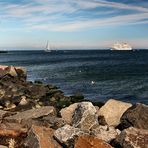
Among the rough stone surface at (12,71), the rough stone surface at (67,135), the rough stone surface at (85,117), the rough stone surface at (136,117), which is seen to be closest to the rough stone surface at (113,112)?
the rough stone surface at (136,117)

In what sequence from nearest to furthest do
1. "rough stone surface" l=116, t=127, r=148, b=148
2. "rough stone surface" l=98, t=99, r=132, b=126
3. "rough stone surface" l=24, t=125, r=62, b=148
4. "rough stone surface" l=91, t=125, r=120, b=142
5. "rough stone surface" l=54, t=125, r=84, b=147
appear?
"rough stone surface" l=116, t=127, r=148, b=148 → "rough stone surface" l=24, t=125, r=62, b=148 → "rough stone surface" l=54, t=125, r=84, b=147 → "rough stone surface" l=91, t=125, r=120, b=142 → "rough stone surface" l=98, t=99, r=132, b=126

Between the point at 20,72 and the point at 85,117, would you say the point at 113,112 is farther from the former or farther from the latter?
the point at 20,72

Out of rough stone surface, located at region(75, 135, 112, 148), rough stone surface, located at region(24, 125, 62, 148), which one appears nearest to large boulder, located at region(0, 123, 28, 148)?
rough stone surface, located at region(24, 125, 62, 148)

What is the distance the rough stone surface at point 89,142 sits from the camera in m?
13.2

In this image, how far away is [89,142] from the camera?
13242 mm

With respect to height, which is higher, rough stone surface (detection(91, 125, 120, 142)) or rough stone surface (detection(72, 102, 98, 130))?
rough stone surface (detection(72, 102, 98, 130))

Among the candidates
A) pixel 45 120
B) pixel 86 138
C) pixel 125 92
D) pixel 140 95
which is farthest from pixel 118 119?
pixel 125 92

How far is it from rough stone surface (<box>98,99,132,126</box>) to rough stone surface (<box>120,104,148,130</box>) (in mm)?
1077

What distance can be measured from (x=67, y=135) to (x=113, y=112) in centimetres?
403

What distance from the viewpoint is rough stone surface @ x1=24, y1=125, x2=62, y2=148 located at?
1363 cm

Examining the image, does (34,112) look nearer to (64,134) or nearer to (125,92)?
(64,134)

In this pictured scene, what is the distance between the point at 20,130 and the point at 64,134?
1784 millimetres

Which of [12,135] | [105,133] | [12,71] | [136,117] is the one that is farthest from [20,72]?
[105,133]

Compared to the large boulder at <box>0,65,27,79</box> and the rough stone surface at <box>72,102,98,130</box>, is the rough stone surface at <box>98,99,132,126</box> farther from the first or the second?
the large boulder at <box>0,65,27,79</box>
